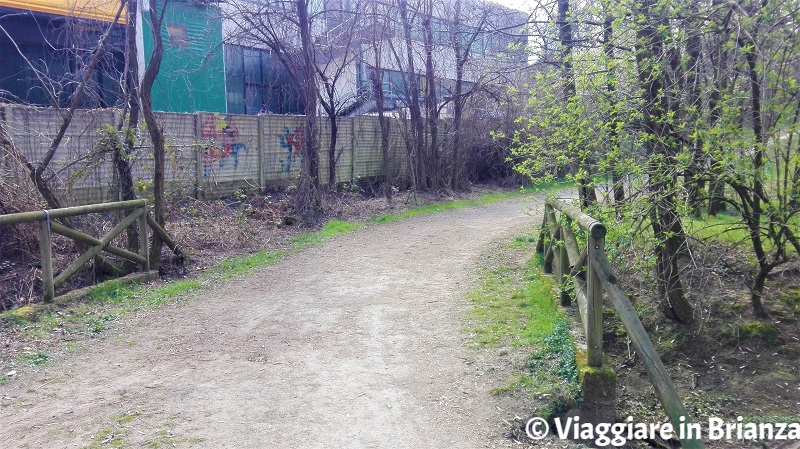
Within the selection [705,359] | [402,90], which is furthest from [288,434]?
[402,90]

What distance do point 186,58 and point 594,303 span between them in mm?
14244

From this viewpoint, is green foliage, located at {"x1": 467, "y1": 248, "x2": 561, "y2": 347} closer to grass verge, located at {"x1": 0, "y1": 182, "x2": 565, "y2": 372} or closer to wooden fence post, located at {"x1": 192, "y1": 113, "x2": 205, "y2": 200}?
grass verge, located at {"x1": 0, "y1": 182, "x2": 565, "y2": 372}

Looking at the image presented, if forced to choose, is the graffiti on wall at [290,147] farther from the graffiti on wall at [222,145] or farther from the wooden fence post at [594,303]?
the wooden fence post at [594,303]

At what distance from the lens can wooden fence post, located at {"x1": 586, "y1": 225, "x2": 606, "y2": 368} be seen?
16.1 feet

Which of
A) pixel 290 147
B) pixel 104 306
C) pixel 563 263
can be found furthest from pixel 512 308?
pixel 290 147

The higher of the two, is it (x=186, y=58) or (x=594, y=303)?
(x=186, y=58)

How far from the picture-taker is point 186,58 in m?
16.3

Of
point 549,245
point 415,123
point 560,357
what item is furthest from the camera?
point 415,123

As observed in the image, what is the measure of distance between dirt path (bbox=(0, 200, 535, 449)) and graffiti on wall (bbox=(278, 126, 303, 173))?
26.6 ft

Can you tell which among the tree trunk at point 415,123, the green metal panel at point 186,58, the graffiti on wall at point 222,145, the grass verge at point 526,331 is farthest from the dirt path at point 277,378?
the tree trunk at point 415,123

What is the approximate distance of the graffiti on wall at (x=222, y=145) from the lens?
547 inches

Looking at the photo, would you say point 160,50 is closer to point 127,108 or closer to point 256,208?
point 127,108

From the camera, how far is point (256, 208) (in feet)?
44.5

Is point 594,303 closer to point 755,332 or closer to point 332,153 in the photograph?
point 755,332
